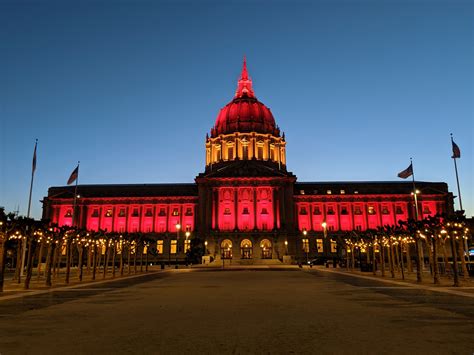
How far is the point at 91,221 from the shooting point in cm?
10512

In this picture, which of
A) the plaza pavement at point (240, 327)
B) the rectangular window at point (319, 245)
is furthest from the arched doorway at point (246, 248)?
the plaza pavement at point (240, 327)

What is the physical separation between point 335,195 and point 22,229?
87.3m

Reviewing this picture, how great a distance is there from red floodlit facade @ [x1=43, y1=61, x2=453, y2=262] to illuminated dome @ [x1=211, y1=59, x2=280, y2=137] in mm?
345

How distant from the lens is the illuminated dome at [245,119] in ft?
376

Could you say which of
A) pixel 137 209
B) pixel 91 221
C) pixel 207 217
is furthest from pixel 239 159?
pixel 91 221

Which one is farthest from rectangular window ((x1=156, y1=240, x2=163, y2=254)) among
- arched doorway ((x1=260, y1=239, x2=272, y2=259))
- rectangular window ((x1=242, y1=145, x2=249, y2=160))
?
rectangular window ((x1=242, y1=145, x2=249, y2=160))

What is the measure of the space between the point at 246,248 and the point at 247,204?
11650mm

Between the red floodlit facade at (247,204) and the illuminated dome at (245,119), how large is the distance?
0.34 meters

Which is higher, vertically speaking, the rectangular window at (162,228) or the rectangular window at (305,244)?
the rectangular window at (162,228)

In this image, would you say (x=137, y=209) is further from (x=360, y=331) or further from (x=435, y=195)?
(x=360, y=331)

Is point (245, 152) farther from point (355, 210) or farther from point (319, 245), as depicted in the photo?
point (355, 210)

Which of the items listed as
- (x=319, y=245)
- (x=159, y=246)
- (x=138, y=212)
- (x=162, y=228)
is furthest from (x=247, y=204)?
(x=138, y=212)

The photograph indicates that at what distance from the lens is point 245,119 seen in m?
116

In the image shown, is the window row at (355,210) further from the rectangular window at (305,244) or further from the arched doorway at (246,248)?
the arched doorway at (246,248)
